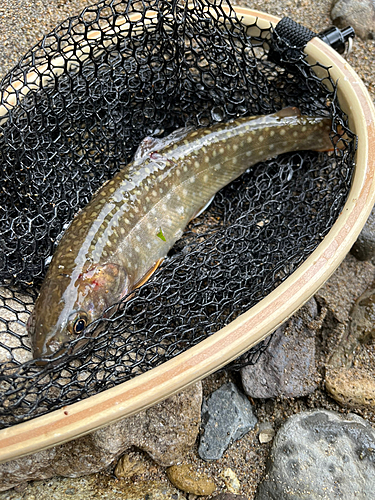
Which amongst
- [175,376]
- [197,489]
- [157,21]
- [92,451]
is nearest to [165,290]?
[175,376]

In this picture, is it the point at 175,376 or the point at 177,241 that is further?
the point at 177,241

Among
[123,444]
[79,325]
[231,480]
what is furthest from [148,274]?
[231,480]

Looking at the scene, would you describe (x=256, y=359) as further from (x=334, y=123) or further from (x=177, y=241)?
(x=334, y=123)

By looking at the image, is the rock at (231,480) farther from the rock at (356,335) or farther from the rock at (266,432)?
the rock at (356,335)

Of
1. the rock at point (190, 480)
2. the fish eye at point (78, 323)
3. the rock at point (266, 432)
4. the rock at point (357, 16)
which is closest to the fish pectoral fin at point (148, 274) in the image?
the fish eye at point (78, 323)

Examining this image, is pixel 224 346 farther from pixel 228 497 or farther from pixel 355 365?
pixel 355 365

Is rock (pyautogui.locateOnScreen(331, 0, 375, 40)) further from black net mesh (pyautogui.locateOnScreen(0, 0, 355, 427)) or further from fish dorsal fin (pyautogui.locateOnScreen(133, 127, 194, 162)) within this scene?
fish dorsal fin (pyautogui.locateOnScreen(133, 127, 194, 162))

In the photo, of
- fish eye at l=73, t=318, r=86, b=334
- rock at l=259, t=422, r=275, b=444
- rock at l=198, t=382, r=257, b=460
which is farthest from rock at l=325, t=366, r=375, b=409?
fish eye at l=73, t=318, r=86, b=334
